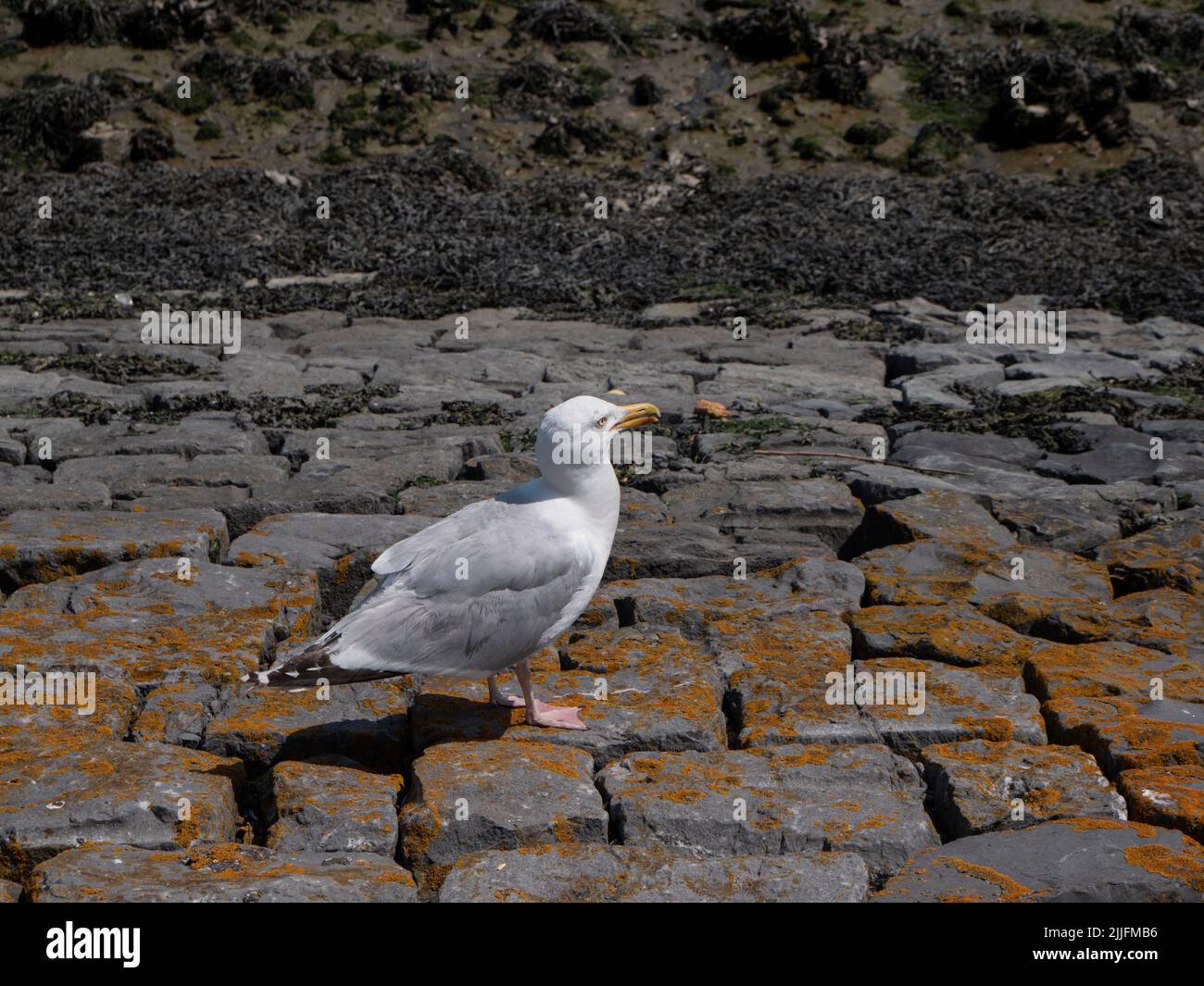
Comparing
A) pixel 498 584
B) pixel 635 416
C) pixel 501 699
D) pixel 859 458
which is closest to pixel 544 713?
pixel 501 699

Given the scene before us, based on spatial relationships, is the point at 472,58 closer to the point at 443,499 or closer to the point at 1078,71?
the point at 1078,71

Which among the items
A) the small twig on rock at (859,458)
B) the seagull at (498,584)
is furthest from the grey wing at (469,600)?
the small twig on rock at (859,458)

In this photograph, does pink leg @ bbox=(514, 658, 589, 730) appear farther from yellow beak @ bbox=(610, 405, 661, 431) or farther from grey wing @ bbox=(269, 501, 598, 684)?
yellow beak @ bbox=(610, 405, 661, 431)

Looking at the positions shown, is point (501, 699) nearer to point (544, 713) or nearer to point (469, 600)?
point (544, 713)

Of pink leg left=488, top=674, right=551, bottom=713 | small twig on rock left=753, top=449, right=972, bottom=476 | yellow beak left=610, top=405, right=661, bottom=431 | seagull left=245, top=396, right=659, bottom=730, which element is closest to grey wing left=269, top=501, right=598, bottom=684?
seagull left=245, top=396, right=659, bottom=730

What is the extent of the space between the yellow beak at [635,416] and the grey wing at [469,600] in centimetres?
44

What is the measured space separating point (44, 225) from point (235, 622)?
37.6ft

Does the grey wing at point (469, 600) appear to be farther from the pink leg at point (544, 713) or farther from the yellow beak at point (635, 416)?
the yellow beak at point (635, 416)

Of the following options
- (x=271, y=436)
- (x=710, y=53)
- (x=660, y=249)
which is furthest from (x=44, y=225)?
(x=710, y=53)

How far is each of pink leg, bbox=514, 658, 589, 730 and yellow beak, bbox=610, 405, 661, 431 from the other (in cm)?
93

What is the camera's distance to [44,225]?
49.6 feet

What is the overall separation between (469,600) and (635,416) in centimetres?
98

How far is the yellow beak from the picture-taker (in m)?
4.94

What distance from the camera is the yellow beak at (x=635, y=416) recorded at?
4941 millimetres
